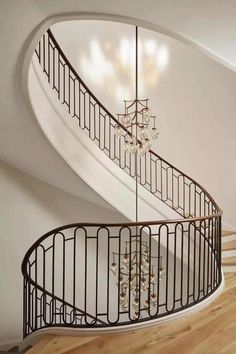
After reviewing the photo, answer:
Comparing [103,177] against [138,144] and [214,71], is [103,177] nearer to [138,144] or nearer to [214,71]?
[138,144]

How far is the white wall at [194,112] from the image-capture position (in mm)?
7758

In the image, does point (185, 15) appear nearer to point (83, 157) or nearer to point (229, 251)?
point (83, 157)

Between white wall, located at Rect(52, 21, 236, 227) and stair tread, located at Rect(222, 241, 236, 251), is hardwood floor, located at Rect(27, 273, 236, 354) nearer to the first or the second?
stair tread, located at Rect(222, 241, 236, 251)

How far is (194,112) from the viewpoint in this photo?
7871 millimetres

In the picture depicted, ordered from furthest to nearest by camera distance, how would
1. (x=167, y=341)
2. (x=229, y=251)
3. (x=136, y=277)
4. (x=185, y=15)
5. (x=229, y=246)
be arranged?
(x=229, y=246) < (x=229, y=251) < (x=136, y=277) < (x=167, y=341) < (x=185, y=15)

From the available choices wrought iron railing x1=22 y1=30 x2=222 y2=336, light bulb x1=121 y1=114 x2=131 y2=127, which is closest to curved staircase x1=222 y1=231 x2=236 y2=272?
wrought iron railing x1=22 y1=30 x2=222 y2=336

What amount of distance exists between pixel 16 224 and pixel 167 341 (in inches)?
142

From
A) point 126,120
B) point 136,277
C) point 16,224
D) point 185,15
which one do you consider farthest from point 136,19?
point 16,224

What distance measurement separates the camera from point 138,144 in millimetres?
5316

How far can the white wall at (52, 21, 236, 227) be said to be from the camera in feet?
25.5

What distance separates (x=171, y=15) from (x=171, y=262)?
16.4 feet

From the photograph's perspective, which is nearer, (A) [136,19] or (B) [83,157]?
(A) [136,19]

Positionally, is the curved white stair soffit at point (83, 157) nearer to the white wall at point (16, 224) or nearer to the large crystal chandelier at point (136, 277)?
the large crystal chandelier at point (136, 277)

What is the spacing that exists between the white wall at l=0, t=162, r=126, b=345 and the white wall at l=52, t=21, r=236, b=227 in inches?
105
